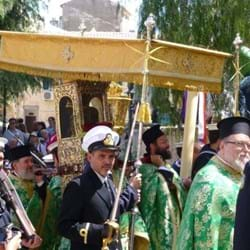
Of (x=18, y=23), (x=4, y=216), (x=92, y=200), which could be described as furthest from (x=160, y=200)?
(x=18, y=23)

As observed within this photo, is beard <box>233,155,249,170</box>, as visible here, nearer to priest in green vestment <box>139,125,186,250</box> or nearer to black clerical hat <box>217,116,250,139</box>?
black clerical hat <box>217,116,250,139</box>

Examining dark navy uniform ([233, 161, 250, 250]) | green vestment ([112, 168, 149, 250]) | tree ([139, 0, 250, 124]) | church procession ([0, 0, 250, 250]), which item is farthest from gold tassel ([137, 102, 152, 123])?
tree ([139, 0, 250, 124])

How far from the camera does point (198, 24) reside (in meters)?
14.6

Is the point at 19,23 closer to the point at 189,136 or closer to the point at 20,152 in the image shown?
the point at 20,152

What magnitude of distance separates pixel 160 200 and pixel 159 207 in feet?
0.24

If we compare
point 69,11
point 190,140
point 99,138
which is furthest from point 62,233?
point 69,11

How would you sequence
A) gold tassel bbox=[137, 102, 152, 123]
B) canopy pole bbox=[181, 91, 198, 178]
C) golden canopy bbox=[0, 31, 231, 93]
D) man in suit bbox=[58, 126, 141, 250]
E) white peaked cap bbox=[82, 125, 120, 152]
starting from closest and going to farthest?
man in suit bbox=[58, 126, 141, 250], white peaked cap bbox=[82, 125, 120, 152], gold tassel bbox=[137, 102, 152, 123], golden canopy bbox=[0, 31, 231, 93], canopy pole bbox=[181, 91, 198, 178]

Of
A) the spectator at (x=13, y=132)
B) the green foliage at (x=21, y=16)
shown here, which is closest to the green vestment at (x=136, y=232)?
the spectator at (x=13, y=132)

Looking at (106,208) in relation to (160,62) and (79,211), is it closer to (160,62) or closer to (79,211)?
(79,211)

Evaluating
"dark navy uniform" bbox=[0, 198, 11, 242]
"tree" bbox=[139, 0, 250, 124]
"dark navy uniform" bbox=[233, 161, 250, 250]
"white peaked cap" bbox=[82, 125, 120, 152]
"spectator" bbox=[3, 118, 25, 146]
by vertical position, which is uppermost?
"tree" bbox=[139, 0, 250, 124]

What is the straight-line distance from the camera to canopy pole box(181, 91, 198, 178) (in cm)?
714

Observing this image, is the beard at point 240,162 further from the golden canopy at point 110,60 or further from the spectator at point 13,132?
the spectator at point 13,132

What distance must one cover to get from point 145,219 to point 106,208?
5.31ft

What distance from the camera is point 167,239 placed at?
7.11 metres
